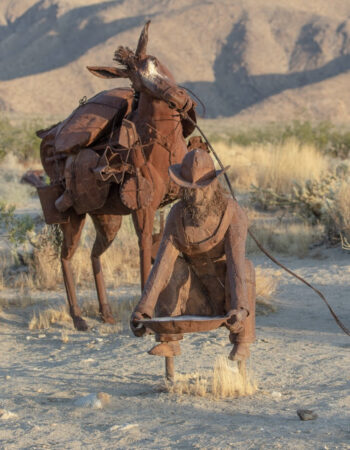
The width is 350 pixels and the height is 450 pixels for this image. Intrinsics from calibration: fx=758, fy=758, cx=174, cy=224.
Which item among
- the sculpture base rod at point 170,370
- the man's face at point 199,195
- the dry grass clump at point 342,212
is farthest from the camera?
the dry grass clump at point 342,212

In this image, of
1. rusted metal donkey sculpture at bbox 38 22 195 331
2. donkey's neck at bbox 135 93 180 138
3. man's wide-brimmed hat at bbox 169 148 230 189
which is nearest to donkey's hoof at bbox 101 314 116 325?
rusted metal donkey sculpture at bbox 38 22 195 331

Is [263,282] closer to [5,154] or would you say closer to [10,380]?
[10,380]

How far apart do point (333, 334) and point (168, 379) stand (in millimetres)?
2438

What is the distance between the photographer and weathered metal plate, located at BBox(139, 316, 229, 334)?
493 centimetres

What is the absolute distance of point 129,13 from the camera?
88.6m

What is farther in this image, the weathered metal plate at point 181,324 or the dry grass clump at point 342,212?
the dry grass clump at point 342,212

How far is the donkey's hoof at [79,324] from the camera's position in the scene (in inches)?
319

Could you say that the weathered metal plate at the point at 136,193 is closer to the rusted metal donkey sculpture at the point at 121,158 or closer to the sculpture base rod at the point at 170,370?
the rusted metal donkey sculpture at the point at 121,158

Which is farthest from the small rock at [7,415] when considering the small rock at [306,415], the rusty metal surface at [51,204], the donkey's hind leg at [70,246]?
the rusty metal surface at [51,204]

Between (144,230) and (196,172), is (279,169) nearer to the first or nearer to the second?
(144,230)

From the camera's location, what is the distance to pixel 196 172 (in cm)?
516

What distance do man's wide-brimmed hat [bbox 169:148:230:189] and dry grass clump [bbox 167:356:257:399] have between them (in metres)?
1.42

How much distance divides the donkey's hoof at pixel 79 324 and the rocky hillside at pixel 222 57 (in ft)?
198

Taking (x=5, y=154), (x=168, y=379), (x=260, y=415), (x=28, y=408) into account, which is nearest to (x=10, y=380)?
(x=28, y=408)
